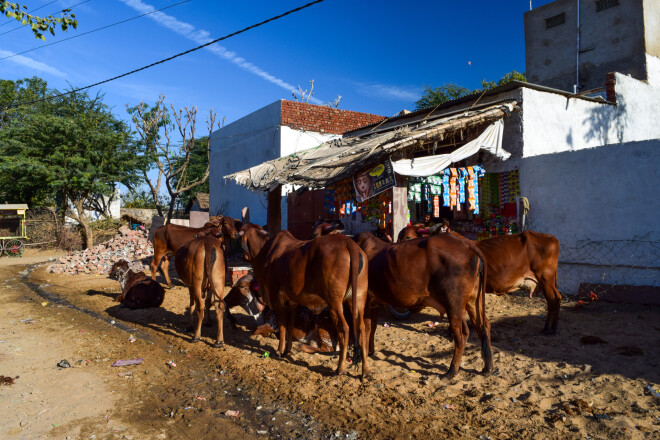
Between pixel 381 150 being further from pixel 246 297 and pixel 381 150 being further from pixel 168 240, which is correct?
pixel 168 240

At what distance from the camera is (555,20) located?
19516 millimetres

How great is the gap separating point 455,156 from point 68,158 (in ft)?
68.3

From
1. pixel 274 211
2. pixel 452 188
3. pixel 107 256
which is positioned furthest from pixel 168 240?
pixel 452 188

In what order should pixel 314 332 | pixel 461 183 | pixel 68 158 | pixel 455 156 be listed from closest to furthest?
1. pixel 314 332
2. pixel 455 156
3. pixel 461 183
4. pixel 68 158

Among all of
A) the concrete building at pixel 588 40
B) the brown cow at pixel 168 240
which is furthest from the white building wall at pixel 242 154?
the concrete building at pixel 588 40

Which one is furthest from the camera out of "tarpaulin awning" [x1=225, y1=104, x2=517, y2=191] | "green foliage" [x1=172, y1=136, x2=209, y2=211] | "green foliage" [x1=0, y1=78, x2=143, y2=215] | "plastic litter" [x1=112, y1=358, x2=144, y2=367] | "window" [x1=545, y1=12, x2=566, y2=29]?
"green foliage" [x1=172, y1=136, x2=209, y2=211]

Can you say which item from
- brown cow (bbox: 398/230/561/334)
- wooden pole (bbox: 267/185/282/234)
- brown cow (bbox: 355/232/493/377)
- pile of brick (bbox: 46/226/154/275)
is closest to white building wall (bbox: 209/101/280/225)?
wooden pole (bbox: 267/185/282/234)

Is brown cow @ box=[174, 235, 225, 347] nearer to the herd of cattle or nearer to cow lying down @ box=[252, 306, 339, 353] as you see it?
the herd of cattle

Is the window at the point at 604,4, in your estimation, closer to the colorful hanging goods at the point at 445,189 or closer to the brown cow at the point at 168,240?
the colorful hanging goods at the point at 445,189

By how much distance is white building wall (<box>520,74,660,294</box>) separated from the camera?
8.11 meters

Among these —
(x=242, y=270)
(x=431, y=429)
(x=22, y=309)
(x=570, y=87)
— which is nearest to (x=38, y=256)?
(x=22, y=309)

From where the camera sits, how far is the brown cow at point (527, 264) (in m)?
6.34

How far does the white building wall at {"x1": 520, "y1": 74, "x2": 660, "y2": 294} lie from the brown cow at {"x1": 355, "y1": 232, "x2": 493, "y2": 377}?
4.85 metres

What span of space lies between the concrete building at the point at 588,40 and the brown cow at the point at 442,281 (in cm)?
1537
